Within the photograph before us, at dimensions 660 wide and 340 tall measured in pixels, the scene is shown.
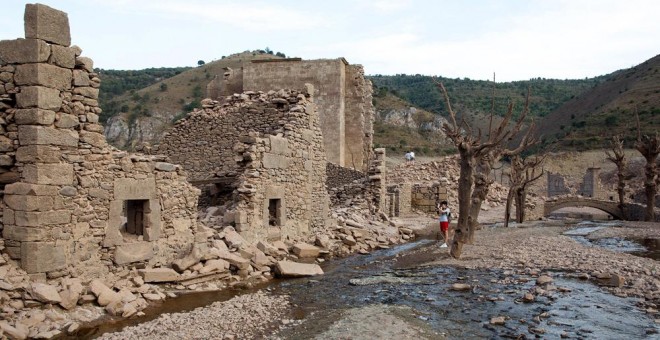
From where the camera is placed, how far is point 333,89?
27906 mm

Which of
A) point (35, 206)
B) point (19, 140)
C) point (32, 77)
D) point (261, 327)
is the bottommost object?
point (261, 327)

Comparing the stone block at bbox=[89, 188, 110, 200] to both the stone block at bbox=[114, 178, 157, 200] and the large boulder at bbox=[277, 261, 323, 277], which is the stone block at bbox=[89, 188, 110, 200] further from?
the large boulder at bbox=[277, 261, 323, 277]

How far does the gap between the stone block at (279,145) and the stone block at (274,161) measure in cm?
14

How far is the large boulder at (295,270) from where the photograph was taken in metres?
12.0

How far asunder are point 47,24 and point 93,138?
2030 millimetres

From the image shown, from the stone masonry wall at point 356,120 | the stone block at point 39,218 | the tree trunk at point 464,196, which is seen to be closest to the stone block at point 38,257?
the stone block at point 39,218

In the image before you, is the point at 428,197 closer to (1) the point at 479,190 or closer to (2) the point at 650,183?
(2) the point at 650,183

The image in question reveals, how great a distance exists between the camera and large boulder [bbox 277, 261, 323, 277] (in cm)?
1199

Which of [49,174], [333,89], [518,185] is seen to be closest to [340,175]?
[333,89]

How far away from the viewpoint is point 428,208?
95.5 ft

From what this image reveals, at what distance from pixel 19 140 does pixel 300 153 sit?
8.52m

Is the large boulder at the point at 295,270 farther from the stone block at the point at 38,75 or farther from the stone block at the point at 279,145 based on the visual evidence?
the stone block at the point at 38,75

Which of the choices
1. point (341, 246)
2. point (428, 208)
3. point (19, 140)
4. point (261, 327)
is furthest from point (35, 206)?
point (428, 208)

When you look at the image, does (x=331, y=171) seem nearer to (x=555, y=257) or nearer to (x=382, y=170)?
(x=382, y=170)
